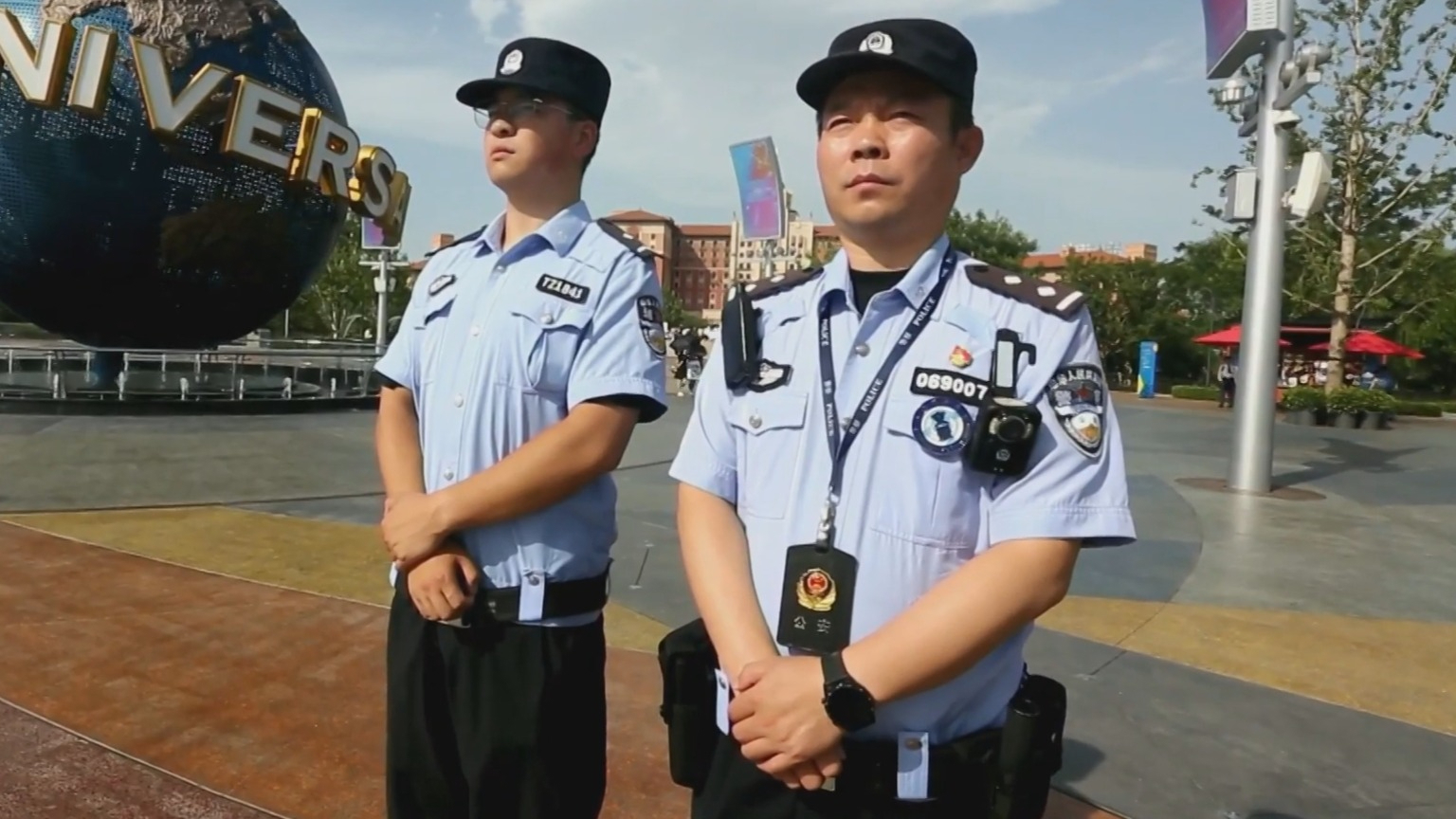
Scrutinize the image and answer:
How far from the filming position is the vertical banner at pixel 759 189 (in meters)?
25.8

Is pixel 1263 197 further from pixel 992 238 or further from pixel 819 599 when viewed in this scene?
pixel 992 238

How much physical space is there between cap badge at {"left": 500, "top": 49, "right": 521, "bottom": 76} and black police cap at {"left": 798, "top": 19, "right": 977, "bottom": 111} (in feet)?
2.55

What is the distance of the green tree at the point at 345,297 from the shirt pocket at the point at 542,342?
139 ft

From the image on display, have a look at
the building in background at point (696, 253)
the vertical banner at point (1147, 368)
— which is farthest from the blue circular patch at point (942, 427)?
the building in background at point (696, 253)

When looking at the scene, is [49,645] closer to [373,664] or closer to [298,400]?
[373,664]

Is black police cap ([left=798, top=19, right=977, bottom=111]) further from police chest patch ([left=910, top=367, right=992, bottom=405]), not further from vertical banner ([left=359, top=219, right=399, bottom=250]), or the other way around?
vertical banner ([left=359, top=219, right=399, bottom=250])

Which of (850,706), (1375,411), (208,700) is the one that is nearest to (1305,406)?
(1375,411)

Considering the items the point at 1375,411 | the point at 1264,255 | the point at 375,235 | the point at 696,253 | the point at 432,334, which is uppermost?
the point at 696,253

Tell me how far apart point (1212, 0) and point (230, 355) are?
11837mm

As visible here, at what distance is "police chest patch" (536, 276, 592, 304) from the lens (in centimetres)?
209

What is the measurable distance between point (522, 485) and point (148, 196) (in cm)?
1137

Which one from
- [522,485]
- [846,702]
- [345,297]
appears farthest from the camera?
[345,297]

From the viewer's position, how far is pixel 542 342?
2.06 meters

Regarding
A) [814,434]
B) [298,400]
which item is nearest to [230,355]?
[298,400]
